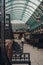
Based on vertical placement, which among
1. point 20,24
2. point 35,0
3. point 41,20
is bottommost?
point 20,24

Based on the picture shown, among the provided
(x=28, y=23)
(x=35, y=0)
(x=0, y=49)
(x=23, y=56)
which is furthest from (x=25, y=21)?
(x=0, y=49)

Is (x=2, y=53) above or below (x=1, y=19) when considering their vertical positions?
below

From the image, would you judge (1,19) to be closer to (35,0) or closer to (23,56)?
(23,56)

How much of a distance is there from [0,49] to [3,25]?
303 mm

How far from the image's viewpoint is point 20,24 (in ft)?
138

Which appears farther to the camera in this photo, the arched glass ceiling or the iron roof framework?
the iron roof framework

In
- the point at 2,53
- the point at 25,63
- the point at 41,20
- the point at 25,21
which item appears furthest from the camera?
the point at 25,21

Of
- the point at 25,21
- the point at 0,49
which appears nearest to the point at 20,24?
the point at 25,21

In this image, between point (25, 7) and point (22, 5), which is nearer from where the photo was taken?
point (22, 5)

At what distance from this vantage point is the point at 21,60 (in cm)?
599

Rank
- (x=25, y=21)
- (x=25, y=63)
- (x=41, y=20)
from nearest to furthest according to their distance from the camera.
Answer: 1. (x=25, y=63)
2. (x=41, y=20)
3. (x=25, y=21)

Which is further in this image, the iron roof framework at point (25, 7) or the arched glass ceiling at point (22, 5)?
the iron roof framework at point (25, 7)

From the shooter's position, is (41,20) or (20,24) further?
(20,24)

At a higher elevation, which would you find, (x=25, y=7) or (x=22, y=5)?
(x=22, y=5)
